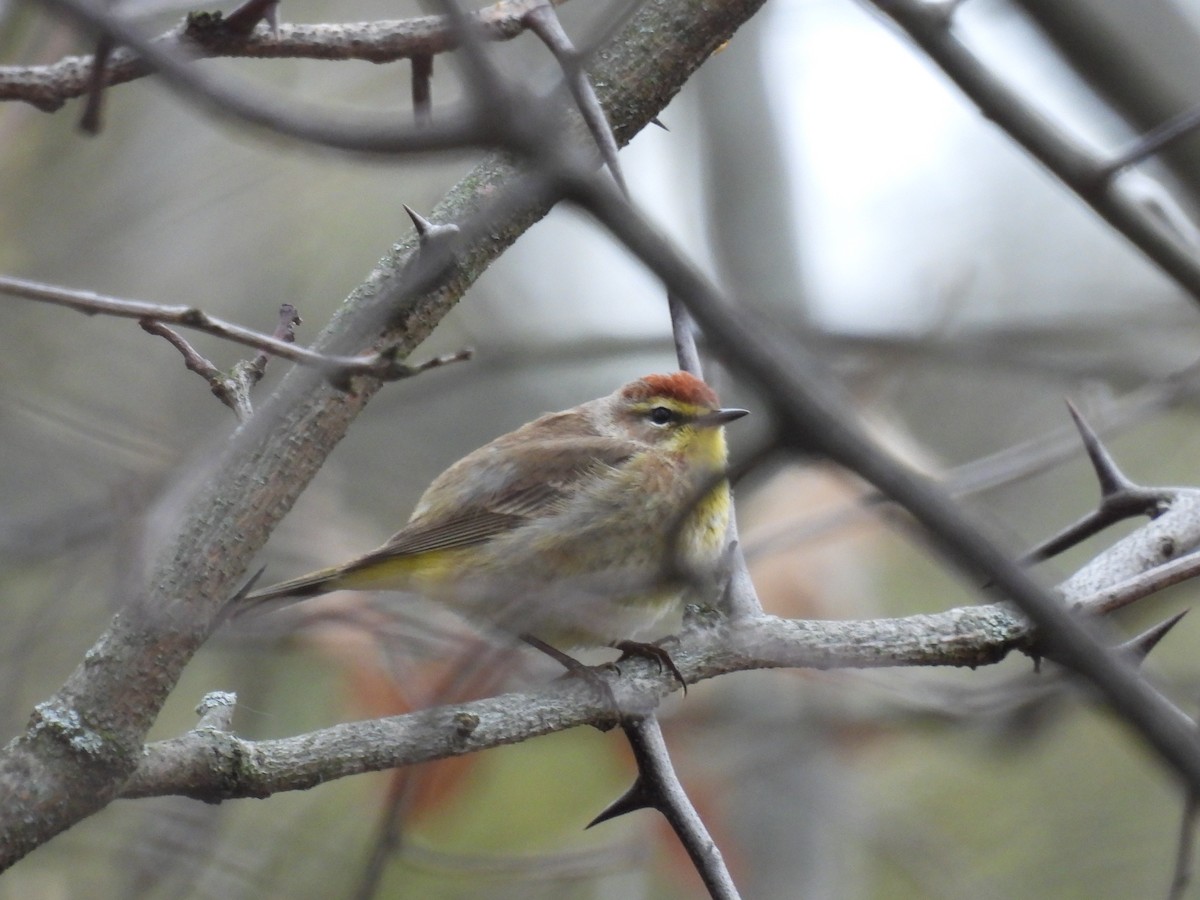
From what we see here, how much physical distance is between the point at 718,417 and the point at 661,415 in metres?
0.33

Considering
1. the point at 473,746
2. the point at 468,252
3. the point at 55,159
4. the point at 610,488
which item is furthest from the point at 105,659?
the point at 55,159

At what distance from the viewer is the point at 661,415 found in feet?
16.2

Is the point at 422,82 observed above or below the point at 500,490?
above

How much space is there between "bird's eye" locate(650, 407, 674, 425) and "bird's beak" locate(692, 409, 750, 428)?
6.1 inches

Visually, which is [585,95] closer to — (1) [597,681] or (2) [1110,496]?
(1) [597,681]

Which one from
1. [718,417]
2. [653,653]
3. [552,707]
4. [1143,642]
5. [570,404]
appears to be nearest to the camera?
[1143,642]

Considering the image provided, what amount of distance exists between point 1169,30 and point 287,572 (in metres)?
4.45

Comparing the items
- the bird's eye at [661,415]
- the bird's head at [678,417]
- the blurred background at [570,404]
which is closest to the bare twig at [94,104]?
the blurred background at [570,404]

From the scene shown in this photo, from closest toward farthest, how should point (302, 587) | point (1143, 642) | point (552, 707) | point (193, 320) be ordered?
point (193, 320) → point (1143, 642) → point (552, 707) → point (302, 587)

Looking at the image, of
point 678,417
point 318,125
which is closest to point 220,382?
point 318,125

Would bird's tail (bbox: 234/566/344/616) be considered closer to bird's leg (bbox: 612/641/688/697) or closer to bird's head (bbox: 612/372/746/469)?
bird's leg (bbox: 612/641/688/697)

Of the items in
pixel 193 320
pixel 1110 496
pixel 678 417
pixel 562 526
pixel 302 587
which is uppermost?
pixel 678 417

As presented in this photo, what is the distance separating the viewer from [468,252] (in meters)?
2.67

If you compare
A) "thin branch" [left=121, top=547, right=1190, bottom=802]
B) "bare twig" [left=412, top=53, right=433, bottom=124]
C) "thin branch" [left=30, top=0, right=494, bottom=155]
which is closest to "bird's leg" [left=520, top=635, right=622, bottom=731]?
"thin branch" [left=121, top=547, right=1190, bottom=802]
